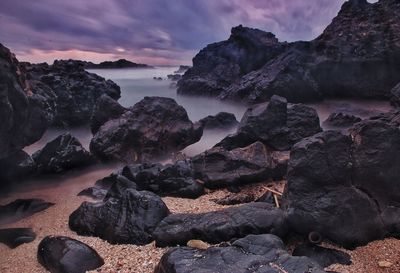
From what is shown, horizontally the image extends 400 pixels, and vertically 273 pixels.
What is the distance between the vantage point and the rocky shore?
5.30 m

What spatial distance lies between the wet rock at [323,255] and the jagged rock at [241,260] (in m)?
0.66

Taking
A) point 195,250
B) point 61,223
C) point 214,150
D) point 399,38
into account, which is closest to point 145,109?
point 214,150

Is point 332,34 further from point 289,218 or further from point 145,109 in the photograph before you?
point 289,218

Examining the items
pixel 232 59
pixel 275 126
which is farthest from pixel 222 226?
pixel 232 59

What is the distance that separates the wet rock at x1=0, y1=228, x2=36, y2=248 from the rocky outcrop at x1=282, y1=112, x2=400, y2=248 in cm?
457

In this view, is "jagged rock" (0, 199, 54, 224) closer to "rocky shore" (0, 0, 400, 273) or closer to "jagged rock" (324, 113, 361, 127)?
"rocky shore" (0, 0, 400, 273)

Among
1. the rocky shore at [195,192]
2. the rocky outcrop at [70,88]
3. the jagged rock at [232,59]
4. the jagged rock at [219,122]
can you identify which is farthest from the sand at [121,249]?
the jagged rock at [232,59]

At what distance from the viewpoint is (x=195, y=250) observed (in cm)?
469

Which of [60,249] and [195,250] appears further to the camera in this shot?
[60,249]

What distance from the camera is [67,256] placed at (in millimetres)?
5555

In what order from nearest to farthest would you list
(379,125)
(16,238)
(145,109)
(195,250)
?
1. (195,250)
2. (379,125)
3. (16,238)
4. (145,109)

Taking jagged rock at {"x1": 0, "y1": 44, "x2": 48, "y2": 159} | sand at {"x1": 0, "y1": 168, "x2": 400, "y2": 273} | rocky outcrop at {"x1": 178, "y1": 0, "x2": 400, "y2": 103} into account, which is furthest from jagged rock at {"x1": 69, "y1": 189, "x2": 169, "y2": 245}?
rocky outcrop at {"x1": 178, "y1": 0, "x2": 400, "y2": 103}

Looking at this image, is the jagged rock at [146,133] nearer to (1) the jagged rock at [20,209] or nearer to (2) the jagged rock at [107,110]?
(2) the jagged rock at [107,110]

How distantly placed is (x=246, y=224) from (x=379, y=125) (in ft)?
8.53
